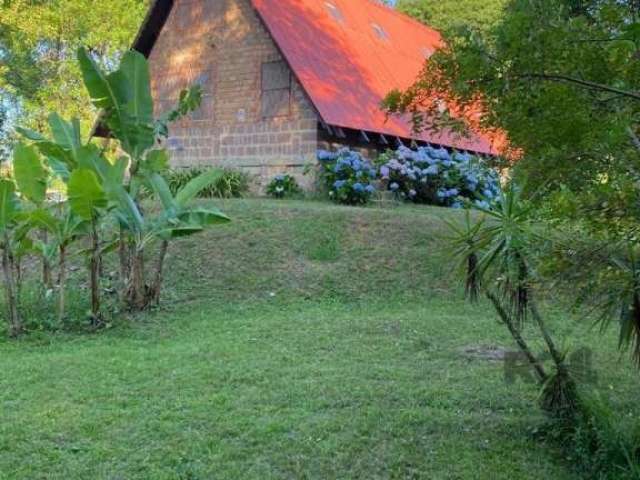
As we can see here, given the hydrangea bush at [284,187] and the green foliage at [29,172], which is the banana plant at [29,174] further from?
the hydrangea bush at [284,187]

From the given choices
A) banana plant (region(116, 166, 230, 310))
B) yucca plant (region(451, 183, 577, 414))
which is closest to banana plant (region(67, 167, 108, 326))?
banana plant (region(116, 166, 230, 310))

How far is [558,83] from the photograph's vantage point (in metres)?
3.83

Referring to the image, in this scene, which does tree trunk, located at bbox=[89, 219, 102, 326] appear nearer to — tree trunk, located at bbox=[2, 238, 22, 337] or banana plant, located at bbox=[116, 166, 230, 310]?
banana plant, located at bbox=[116, 166, 230, 310]

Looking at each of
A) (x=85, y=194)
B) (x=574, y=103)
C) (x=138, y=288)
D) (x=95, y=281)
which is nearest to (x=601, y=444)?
(x=574, y=103)

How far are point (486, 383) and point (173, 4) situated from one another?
1538 cm

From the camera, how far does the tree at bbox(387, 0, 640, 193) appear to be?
12.2ft

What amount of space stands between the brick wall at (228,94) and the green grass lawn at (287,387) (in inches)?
261

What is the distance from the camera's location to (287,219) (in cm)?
1255

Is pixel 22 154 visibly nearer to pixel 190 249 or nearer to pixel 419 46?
pixel 190 249

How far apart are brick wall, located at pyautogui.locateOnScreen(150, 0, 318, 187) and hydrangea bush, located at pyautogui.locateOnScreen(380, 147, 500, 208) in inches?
75.2

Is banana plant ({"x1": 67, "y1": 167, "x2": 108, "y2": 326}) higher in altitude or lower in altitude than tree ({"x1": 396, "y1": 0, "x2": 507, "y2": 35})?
lower

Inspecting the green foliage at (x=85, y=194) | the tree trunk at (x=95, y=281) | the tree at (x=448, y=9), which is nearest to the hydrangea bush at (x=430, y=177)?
the tree trunk at (x=95, y=281)

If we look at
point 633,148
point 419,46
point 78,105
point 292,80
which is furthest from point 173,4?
point 633,148

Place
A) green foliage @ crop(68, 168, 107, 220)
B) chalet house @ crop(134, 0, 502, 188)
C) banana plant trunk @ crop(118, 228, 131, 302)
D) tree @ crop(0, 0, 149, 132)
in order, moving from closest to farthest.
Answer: green foliage @ crop(68, 168, 107, 220)
banana plant trunk @ crop(118, 228, 131, 302)
chalet house @ crop(134, 0, 502, 188)
tree @ crop(0, 0, 149, 132)
